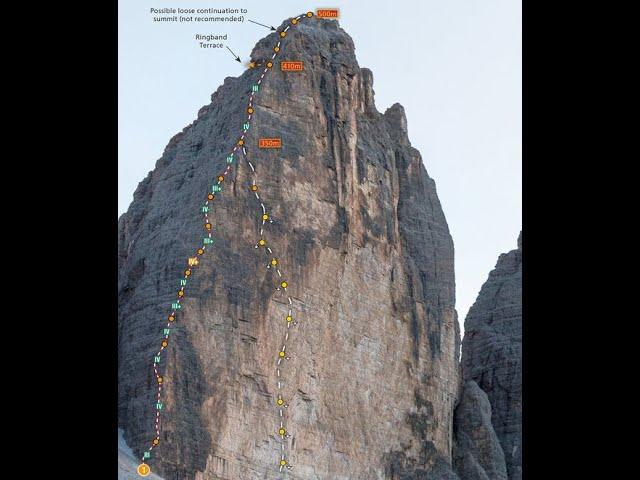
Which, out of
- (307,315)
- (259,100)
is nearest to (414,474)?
(307,315)

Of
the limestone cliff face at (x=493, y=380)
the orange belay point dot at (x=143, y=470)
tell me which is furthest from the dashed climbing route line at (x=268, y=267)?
the limestone cliff face at (x=493, y=380)

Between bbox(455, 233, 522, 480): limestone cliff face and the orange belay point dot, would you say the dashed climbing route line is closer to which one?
the orange belay point dot

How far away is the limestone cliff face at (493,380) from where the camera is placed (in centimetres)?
9212

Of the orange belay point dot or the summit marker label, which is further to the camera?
the orange belay point dot

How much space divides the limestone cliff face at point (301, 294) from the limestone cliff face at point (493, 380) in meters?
2.06

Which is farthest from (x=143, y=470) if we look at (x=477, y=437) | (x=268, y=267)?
(x=477, y=437)

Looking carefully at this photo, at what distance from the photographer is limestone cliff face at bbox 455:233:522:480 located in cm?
9212

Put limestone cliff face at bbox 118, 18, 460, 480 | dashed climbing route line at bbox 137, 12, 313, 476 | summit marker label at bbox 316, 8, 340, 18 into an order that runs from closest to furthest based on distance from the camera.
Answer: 1. summit marker label at bbox 316, 8, 340, 18
2. dashed climbing route line at bbox 137, 12, 313, 476
3. limestone cliff face at bbox 118, 18, 460, 480

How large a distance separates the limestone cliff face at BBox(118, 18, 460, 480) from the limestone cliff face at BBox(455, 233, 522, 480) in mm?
2060

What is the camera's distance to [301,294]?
8056 cm

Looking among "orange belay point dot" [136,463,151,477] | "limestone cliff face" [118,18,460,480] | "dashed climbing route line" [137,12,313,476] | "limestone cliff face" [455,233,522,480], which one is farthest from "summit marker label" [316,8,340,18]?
"limestone cliff face" [455,233,522,480]

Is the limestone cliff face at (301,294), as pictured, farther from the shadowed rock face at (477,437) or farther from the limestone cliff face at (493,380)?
the limestone cliff face at (493,380)

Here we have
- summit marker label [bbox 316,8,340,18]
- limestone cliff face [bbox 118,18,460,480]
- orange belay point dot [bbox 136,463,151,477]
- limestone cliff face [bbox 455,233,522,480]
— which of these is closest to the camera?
summit marker label [bbox 316,8,340,18]

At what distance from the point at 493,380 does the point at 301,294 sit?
79.0 ft
